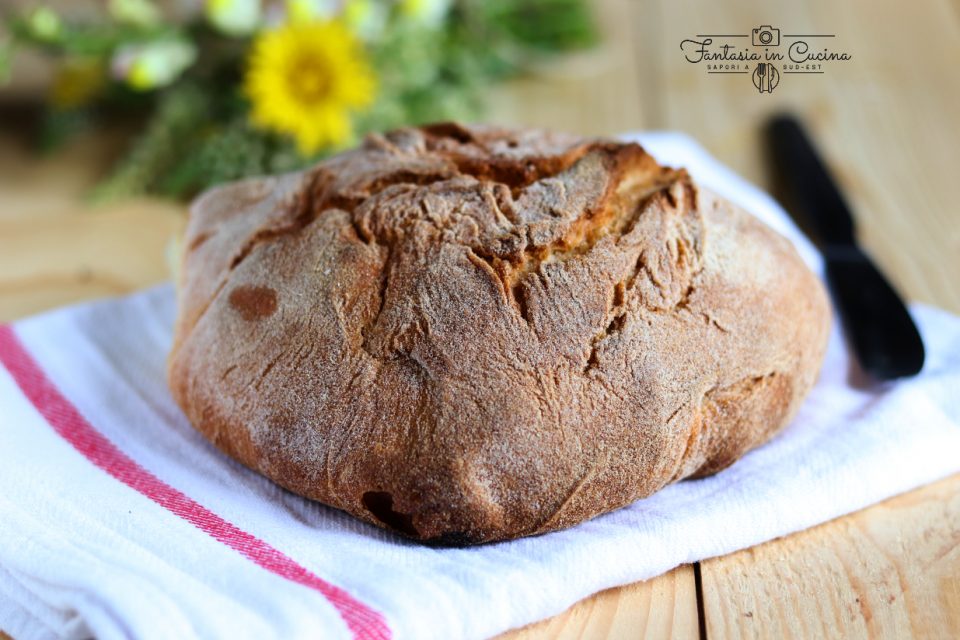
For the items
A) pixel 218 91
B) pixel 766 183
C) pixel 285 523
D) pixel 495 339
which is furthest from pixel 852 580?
pixel 218 91

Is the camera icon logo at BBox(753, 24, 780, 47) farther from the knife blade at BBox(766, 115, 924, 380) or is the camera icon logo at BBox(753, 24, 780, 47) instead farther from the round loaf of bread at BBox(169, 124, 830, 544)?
the round loaf of bread at BBox(169, 124, 830, 544)

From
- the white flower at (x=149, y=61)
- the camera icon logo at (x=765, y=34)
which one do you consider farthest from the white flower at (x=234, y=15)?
the camera icon logo at (x=765, y=34)

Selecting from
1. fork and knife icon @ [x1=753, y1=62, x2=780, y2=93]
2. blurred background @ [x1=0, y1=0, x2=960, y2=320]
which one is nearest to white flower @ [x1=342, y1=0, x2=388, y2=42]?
blurred background @ [x1=0, y1=0, x2=960, y2=320]

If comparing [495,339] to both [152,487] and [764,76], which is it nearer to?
[152,487]

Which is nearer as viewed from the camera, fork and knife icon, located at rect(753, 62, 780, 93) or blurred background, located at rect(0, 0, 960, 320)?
blurred background, located at rect(0, 0, 960, 320)

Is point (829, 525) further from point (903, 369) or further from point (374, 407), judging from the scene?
point (374, 407)

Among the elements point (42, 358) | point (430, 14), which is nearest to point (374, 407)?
point (42, 358)
